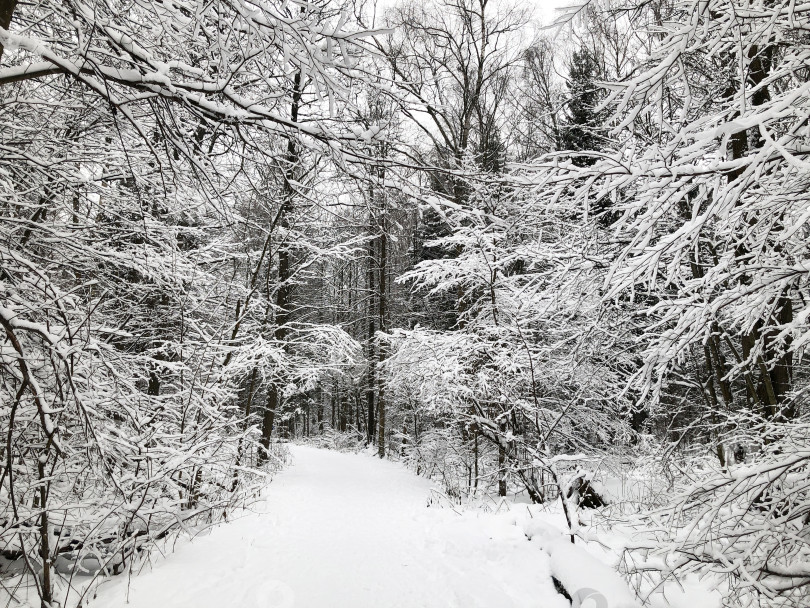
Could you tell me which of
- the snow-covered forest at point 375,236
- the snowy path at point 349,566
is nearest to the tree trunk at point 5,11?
the snow-covered forest at point 375,236

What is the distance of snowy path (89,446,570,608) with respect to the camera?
377 cm

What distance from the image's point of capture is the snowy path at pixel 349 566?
377cm

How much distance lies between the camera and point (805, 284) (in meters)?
2.71

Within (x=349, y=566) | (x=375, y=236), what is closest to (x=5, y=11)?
(x=375, y=236)

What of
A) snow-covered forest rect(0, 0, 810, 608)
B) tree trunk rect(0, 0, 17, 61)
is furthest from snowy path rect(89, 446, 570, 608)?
tree trunk rect(0, 0, 17, 61)

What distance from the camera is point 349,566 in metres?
4.69

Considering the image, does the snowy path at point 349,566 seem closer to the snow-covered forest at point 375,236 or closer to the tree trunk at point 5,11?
the snow-covered forest at point 375,236

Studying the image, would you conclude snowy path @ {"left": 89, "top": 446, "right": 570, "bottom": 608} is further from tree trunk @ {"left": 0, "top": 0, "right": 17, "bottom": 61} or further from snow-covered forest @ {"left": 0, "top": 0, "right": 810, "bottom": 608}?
tree trunk @ {"left": 0, "top": 0, "right": 17, "bottom": 61}

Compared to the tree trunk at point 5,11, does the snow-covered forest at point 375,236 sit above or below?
below

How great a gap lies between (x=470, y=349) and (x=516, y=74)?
30.4 feet

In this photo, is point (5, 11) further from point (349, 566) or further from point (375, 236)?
point (349, 566)

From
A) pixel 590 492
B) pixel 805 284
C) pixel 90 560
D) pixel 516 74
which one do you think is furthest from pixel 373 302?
pixel 805 284

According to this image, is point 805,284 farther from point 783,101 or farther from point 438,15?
point 438,15

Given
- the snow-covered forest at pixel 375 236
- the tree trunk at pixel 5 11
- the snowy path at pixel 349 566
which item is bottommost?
the snowy path at pixel 349 566
